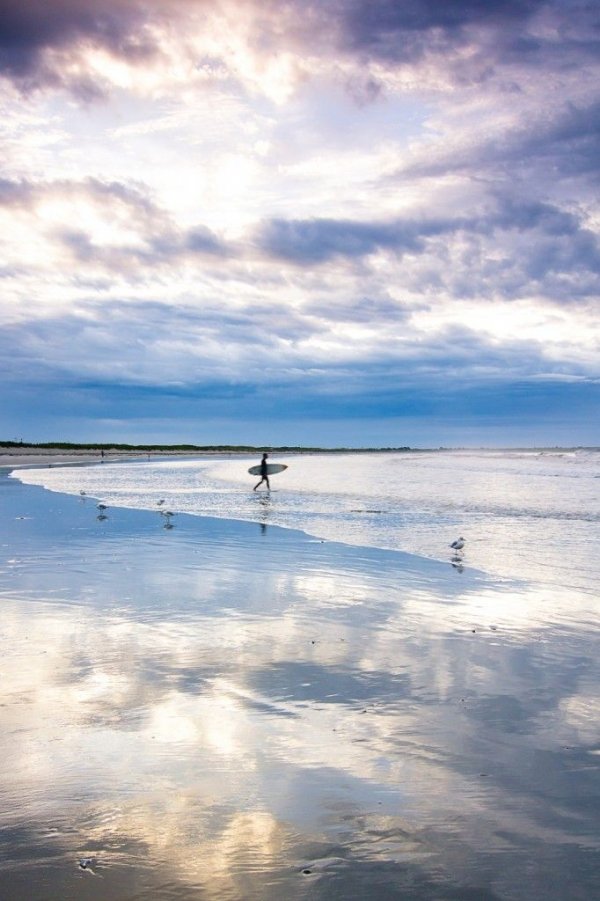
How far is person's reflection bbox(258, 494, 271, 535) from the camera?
2372 centimetres

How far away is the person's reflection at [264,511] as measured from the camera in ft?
77.8

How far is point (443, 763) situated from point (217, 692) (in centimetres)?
257

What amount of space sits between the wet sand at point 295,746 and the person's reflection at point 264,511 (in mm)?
11087

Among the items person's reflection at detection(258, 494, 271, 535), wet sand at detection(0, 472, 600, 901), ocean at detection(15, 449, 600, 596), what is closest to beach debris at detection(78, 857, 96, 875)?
wet sand at detection(0, 472, 600, 901)

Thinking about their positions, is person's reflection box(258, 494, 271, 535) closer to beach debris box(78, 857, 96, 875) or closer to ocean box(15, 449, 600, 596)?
ocean box(15, 449, 600, 596)

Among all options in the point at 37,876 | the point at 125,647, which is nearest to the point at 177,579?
the point at 125,647

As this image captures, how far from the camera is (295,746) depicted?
20.2 feet

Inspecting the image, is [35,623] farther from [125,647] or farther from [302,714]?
[302,714]

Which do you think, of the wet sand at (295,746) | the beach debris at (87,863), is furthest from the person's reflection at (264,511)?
the beach debris at (87,863)

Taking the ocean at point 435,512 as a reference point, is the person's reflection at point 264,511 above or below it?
below

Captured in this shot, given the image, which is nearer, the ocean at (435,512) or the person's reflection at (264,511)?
the ocean at (435,512)

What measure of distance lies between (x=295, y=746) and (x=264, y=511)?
23437 millimetres

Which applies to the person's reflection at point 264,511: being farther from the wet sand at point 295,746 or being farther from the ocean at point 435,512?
the wet sand at point 295,746

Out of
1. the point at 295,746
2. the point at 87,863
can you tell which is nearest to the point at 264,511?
the point at 295,746
